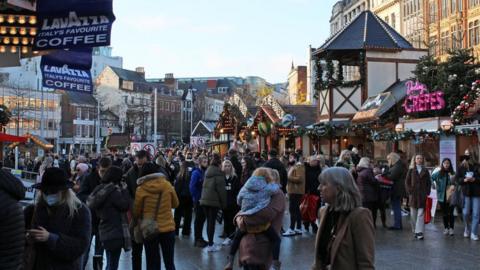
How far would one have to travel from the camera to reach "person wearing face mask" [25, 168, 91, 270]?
470 centimetres

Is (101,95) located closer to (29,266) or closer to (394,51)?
(394,51)

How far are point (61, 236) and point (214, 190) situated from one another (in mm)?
6710

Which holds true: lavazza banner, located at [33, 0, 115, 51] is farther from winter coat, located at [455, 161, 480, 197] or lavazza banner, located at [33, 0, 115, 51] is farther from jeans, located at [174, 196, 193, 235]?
winter coat, located at [455, 161, 480, 197]

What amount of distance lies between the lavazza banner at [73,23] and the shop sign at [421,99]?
51.3 ft

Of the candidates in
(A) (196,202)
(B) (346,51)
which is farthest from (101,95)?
(A) (196,202)

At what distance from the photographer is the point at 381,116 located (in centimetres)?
2538

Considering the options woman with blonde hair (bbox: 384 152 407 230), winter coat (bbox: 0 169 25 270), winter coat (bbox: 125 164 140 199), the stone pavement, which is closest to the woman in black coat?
the stone pavement

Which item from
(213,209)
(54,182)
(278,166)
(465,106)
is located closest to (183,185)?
(213,209)

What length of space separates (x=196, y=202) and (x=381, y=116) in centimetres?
1463

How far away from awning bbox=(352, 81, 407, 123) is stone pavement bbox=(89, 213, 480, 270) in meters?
12.8

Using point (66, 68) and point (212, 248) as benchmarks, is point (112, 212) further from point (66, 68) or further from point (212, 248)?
point (66, 68)

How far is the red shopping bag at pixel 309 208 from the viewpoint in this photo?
41.9 feet

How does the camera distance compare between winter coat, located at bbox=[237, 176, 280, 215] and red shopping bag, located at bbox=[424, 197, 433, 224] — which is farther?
red shopping bag, located at bbox=[424, 197, 433, 224]

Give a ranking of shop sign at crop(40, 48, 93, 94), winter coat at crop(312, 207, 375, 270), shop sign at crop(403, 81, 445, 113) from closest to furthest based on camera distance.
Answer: winter coat at crop(312, 207, 375, 270)
shop sign at crop(40, 48, 93, 94)
shop sign at crop(403, 81, 445, 113)
